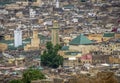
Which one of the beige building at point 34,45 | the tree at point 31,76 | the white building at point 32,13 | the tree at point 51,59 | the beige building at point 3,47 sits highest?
the tree at point 31,76

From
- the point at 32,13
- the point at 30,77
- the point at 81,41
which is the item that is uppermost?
the point at 30,77

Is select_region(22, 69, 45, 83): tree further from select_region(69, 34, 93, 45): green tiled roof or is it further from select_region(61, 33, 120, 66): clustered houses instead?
select_region(69, 34, 93, 45): green tiled roof

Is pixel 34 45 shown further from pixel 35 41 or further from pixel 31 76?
pixel 31 76

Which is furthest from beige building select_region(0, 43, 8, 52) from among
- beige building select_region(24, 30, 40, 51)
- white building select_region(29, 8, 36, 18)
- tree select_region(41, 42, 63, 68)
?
white building select_region(29, 8, 36, 18)

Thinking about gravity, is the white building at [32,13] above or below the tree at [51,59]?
below

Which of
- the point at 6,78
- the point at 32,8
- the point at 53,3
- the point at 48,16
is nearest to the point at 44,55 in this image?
the point at 6,78

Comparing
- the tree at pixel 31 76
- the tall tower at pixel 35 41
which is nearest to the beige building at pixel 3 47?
the tall tower at pixel 35 41

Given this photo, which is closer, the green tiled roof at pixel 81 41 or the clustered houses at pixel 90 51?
the clustered houses at pixel 90 51

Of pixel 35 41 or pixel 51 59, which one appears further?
pixel 35 41

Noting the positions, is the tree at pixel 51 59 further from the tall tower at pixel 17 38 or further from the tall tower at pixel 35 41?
the tall tower at pixel 17 38

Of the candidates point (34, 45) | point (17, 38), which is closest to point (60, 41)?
point (34, 45)
